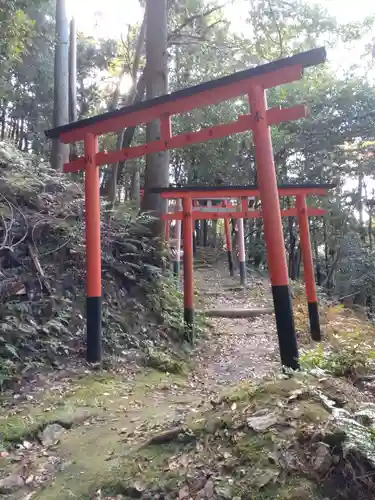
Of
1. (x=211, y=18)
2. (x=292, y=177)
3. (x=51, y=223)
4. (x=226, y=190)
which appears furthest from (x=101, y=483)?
(x=292, y=177)

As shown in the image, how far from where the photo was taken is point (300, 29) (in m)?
9.77

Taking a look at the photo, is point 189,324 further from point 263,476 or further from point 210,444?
point 263,476

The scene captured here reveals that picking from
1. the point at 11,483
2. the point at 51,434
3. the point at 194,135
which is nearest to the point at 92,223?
the point at 194,135

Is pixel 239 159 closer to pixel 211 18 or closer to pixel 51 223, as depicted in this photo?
pixel 211 18

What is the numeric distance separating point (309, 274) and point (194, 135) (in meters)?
4.17

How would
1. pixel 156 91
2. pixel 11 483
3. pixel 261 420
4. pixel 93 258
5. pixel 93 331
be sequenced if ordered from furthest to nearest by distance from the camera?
1. pixel 156 91
2. pixel 93 258
3. pixel 93 331
4. pixel 11 483
5. pixel 261 420

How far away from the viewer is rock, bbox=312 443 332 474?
7.38 feet

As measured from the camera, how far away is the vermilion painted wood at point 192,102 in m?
4.56

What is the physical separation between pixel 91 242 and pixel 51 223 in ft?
3.78

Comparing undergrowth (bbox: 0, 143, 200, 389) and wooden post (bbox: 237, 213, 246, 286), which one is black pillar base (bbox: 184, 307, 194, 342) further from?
wooden post (bbox: 237, 213, 246, 286)

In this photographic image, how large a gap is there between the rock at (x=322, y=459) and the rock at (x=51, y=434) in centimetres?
239

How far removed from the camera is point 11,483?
9.98 ft

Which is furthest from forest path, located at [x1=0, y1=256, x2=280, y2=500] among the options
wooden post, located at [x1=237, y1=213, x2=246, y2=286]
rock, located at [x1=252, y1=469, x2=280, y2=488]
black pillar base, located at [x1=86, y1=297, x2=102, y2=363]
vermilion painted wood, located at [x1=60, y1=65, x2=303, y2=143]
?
wooden post, located at [x1=237, y1=213, x2=246, y2=286]

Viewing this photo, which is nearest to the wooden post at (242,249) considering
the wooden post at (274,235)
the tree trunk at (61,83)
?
the tree trunk at (61,83)
